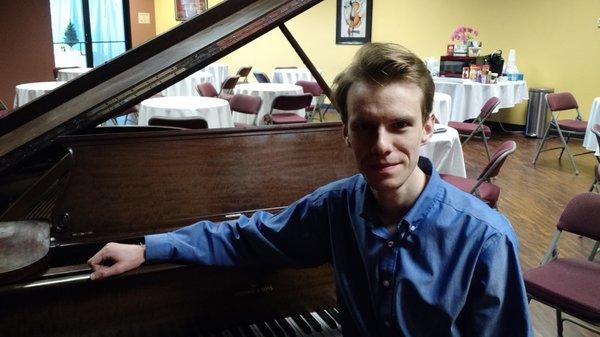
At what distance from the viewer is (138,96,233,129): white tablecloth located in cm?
458

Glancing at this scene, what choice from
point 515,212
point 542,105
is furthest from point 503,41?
point 515,212

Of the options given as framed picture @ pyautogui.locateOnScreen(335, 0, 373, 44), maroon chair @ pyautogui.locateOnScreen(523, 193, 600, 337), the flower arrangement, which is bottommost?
maroon chair @ pyautogui.locateOnScreen(523, 193, 600, 337)

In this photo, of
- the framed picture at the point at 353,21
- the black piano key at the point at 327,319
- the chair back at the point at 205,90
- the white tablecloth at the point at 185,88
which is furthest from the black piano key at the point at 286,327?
the framed picture at the point at 353,21

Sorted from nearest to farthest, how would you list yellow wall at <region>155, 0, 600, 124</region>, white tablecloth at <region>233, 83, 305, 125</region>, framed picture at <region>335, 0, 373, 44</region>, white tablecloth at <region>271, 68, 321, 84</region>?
1. white tablecloth at <region>233, 83, 305, 125</region>
2. yellow wall at <region>155, 0, 600, 124</region>
3. white tablecloth at <region>271, 68, 321, 84</region>
4. framed picture at <region>335, 0, 373, 44</region>

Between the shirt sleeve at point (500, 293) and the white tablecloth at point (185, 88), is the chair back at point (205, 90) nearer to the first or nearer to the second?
the white tablecloth at point (185, 88)

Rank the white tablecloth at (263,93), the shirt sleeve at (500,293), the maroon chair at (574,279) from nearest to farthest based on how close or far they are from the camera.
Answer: the shirt sleeve at (500,293), the maroon chair at (574,279), the white tablecloth at (263,93)

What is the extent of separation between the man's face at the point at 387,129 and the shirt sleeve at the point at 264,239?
0.99ft

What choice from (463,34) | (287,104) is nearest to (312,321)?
(287,104)

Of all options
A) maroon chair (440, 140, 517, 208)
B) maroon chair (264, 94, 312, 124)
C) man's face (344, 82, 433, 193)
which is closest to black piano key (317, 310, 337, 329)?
man's face (344, 82, 433, 193)

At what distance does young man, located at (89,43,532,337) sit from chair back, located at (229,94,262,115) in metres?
4.17

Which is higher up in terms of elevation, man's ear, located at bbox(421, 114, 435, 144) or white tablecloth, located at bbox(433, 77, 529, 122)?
man's ear, located at bbox(421, 114, 435, 144)

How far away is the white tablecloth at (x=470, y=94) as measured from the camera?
6816 millimetres

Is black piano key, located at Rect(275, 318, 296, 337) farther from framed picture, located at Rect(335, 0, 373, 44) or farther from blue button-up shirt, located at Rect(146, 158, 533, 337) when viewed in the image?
framed picture, located at Rect(335, 0, 373, 44)

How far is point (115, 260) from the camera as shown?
1200 millimetres
